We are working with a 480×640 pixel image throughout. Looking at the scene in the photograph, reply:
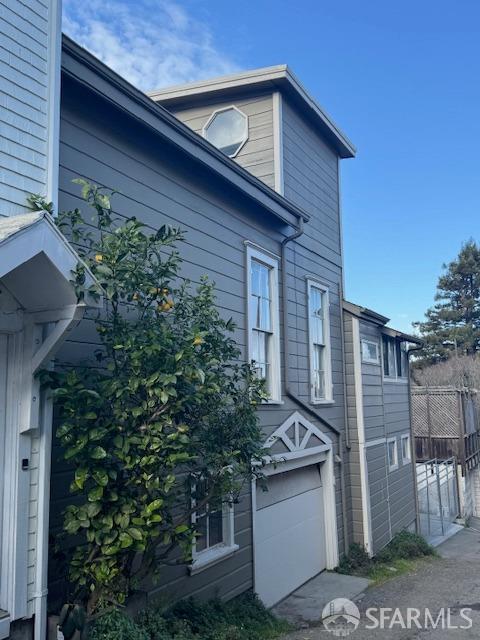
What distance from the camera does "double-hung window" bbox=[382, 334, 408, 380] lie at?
44.3 ft

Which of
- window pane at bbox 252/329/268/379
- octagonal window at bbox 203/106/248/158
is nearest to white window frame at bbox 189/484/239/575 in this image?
window pane at bbox 252/329/268/379

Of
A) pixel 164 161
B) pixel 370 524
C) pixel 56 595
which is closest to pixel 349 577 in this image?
pixel 370 524

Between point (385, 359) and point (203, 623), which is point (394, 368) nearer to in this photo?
point (385, 359)

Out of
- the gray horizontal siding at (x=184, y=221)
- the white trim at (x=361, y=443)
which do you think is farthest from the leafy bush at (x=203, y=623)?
the white trim at (x=361, y=443)

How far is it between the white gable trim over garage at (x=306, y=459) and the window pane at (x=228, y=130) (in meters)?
4.92

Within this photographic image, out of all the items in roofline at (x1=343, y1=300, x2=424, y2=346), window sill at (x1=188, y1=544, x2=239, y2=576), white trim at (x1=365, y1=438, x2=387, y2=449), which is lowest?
window sill at (x1=188, y1=544, x2=239, y2=576)

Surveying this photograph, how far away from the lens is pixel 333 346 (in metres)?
10.9

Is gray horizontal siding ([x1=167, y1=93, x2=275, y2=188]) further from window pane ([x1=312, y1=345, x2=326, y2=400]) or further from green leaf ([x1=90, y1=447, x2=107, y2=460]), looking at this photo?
green leaf ([x1=90, y1=447, x2=107, y2=460])

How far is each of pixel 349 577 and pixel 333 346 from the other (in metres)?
4.12

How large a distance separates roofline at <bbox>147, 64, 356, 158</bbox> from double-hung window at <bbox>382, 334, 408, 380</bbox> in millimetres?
5350

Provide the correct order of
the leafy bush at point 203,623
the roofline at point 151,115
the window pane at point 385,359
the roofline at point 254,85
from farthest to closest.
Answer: the window pane at point 385,359, the roofline at point 254,85, the roofline at point 151,115, the leafy bush at point 203,623

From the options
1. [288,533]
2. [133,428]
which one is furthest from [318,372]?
[133,428]

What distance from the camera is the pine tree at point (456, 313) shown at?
4253 centimetres

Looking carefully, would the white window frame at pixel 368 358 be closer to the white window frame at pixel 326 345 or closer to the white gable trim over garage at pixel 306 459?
the white window frame at pixel 326 345
